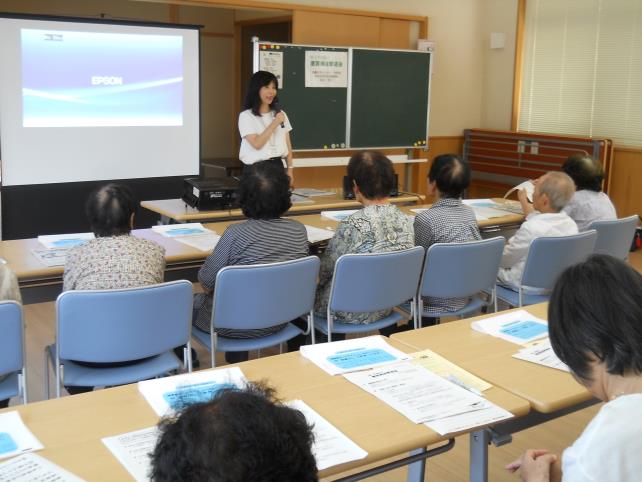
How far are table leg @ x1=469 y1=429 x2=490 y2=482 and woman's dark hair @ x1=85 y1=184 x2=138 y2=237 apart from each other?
62.4 inches

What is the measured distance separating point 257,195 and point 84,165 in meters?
3.34

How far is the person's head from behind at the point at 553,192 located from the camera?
3.76 meters

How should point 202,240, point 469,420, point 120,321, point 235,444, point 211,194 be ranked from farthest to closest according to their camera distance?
1. point 211,194
2. point 202,240
3. point 120,321
4. point 469,420
5. point 235,444

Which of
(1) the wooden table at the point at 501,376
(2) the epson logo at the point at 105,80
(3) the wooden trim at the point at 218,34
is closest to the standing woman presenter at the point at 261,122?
(2) the epson logo at the point at 105,80

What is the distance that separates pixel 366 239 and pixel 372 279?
290mm

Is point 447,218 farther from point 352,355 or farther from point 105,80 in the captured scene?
point 105,80

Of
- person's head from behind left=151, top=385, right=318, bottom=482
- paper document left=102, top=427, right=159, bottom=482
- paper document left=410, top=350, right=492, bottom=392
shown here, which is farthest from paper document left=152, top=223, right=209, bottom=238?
person's head from behind left=151, top=385, right=318, bottom=482

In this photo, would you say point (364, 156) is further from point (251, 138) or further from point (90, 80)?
point (90, 80)

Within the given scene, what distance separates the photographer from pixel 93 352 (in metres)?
2.43

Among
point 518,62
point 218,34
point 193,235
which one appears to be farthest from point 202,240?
point 218,34

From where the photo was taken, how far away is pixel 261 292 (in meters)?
2.80

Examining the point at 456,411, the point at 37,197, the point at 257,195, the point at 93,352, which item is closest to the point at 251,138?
the point at 37,197

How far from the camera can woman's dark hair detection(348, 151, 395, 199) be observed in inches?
132

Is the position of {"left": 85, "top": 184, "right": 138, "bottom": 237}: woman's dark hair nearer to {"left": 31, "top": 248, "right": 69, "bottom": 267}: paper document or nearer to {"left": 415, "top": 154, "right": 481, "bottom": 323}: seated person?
{"left": 31, "top": 248, "right": 69, "bottom": 267}: paper document
